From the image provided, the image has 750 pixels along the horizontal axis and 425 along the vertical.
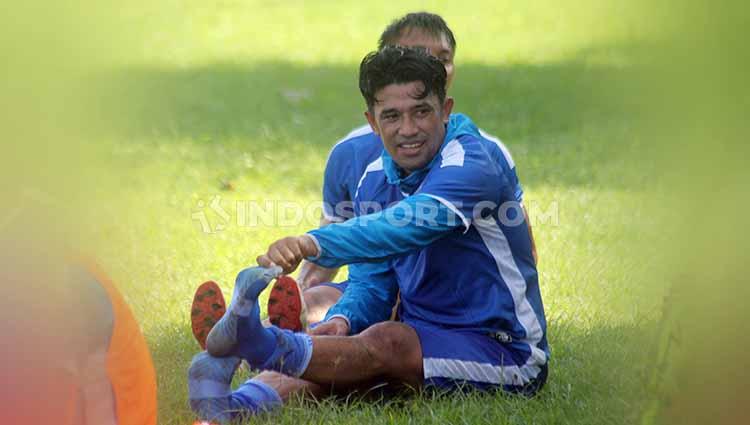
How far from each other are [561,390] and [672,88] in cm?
175

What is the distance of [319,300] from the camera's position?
3.49m

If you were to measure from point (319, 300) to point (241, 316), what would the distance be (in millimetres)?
1122

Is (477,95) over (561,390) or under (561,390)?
over

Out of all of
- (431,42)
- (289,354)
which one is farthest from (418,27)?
(289,354)

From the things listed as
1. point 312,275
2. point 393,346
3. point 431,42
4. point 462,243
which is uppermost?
point 431,42

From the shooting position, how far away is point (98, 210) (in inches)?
52.9

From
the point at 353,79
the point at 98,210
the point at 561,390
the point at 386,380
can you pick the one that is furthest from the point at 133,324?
the point at 353,79

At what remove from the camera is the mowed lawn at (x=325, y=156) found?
4.74 ft

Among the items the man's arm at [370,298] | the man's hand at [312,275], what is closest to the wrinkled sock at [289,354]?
the man's arm at [370,298]

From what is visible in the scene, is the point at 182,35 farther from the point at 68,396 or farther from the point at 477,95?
the point at 68,396

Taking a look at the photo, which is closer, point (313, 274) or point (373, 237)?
point (373, 237)

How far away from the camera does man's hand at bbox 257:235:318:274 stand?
92.1 inches

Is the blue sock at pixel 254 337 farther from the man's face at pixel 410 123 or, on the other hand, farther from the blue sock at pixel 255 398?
the man's face at pixel 410 123

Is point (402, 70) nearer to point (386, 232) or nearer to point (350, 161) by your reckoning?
point (386, 232)
